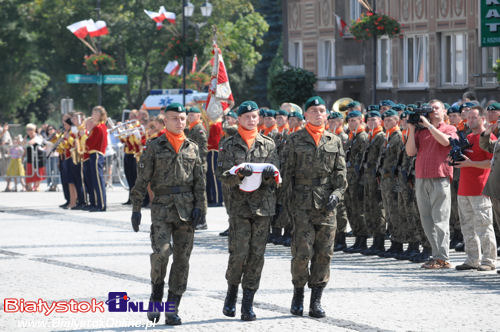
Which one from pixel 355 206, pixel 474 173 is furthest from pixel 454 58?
pixel 474 173

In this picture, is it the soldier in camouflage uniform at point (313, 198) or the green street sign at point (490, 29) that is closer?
the soldier in camouflage uniform at point (313, 198)

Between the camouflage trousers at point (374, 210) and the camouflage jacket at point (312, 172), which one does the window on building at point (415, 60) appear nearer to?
the camouflage trousers at point (374, 210)

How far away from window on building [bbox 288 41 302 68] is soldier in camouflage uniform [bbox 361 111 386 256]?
3120 cm

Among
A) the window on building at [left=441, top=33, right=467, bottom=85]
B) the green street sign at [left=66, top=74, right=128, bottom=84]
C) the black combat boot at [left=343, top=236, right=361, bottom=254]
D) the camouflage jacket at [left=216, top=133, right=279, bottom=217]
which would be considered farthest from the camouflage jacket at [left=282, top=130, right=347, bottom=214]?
the green street sign at [left=66, top=74, right=128, bottom=84]

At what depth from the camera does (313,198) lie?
10.0 m

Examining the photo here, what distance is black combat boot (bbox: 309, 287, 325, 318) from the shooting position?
9.83 metres

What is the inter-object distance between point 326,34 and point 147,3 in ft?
45.8

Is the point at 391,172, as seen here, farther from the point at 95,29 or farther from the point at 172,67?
the point at 172,67

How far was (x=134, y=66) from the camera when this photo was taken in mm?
59406

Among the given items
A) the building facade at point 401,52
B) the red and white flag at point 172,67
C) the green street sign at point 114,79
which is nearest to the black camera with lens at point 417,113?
the building facade at point 401,52

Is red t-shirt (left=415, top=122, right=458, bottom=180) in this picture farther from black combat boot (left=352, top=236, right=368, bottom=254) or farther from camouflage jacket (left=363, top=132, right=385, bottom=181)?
black combat boot (left=352, top=236, right=368, bottom=254)

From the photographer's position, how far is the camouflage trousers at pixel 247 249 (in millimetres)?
9836

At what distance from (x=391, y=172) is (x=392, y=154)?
0.74 feet

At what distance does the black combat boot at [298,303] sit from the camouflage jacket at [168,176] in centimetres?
114
